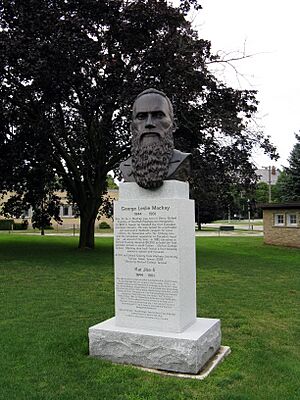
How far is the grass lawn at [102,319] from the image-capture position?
449 centimetres

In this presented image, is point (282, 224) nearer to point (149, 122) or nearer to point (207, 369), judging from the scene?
point (149, 122)

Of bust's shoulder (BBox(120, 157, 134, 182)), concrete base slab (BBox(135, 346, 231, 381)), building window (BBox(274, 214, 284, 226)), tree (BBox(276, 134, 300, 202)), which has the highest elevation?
tree (BBox(276, 134, 300, 202))

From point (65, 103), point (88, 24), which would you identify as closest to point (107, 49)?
point (88, 24)

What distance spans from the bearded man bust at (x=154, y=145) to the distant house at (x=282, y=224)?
19.1 m

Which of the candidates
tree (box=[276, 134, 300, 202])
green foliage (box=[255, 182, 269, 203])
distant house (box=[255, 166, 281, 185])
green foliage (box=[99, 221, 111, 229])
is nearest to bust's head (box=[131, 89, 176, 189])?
tree (box=[276, 134, 300, 202])

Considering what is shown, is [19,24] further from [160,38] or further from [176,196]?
[176,196]

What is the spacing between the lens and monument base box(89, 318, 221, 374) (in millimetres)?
4953

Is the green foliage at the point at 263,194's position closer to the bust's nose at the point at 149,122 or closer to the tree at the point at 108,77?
the tree at the point at 108,77

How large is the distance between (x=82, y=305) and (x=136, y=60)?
10726 mm

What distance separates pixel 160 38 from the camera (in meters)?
16.2

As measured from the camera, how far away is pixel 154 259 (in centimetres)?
545

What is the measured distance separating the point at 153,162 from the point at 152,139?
1.02 feet

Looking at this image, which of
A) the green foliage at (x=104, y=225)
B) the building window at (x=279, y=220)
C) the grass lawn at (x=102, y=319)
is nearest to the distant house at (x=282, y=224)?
the building window at (x=279, y=220)

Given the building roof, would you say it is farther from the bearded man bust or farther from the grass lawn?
the bearded man bust
